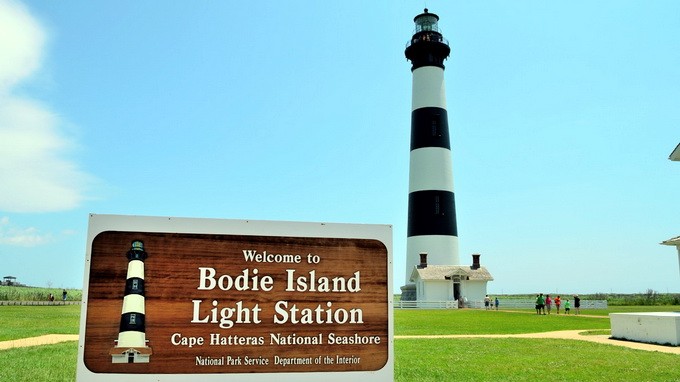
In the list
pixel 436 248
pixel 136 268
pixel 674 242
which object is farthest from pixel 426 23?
pixel 136 268

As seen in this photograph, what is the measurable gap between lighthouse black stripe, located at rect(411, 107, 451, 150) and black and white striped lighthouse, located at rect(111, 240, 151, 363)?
3635cm

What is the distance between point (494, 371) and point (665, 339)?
781cm

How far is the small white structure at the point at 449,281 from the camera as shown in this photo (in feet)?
138

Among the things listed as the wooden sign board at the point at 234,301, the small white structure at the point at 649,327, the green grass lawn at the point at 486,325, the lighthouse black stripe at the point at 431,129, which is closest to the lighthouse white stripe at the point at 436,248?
the lighthouse black stripe at the point at 431,129

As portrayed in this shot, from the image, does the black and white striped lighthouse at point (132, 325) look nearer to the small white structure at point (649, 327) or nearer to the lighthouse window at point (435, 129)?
the small white structure at point (649, 327)

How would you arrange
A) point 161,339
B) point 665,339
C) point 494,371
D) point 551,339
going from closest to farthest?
point 161,339 → point 494,371 → point 665,339 → point 551,339

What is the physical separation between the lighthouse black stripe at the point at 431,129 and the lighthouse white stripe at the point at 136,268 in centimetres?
3629

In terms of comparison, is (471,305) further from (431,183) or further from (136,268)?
(136,268)

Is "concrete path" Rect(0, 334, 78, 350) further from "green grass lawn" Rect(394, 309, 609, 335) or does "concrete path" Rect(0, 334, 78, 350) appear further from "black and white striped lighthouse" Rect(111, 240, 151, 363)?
"green grass lawn" Rect(394, 309, 609, 335)

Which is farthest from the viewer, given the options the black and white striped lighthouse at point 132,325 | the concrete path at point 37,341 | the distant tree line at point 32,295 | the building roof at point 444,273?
the distant tree line at point 32,295

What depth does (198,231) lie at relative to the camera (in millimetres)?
5355

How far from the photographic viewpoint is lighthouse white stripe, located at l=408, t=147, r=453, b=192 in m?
39.8

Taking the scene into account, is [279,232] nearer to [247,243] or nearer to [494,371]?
[247,243]

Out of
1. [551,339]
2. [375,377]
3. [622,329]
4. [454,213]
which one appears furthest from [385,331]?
[454,213]
